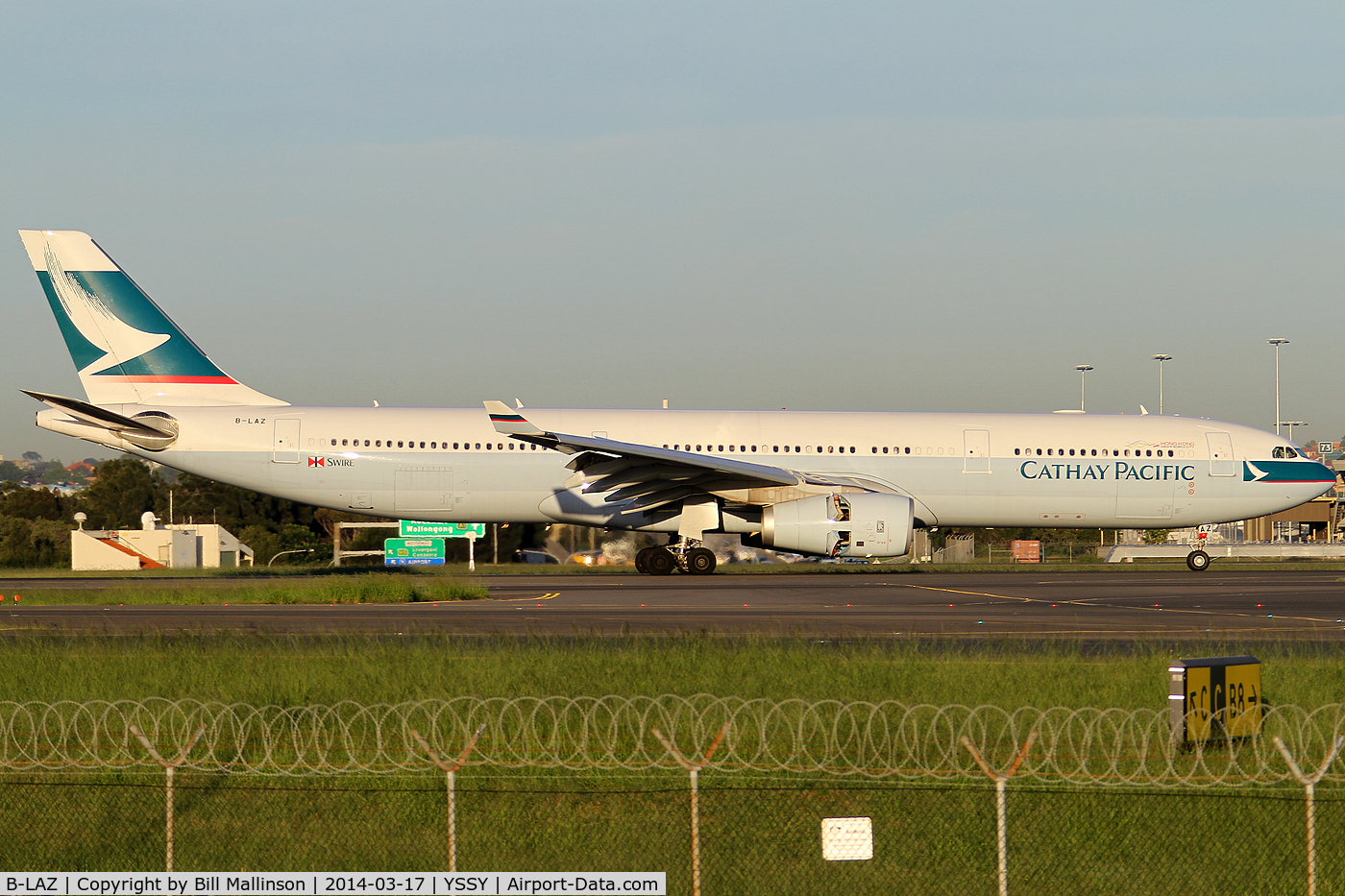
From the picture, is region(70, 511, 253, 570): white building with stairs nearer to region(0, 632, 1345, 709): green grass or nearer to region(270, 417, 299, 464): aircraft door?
region(270, 417, 299, 464): aircraft door

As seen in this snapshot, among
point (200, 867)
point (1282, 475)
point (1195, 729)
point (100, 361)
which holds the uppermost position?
point (100, 361)

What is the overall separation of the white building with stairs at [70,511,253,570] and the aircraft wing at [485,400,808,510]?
1938 cm

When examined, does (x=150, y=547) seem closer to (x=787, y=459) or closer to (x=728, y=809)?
(x=787, y=459)

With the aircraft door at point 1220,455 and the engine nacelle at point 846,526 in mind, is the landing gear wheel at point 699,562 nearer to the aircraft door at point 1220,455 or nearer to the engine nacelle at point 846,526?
the engine nacelle at point 846,526

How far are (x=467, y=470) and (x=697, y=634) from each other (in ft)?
50.2

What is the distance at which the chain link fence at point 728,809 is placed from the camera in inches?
299

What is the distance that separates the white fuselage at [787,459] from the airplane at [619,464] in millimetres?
50

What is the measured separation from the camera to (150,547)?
47.7 m

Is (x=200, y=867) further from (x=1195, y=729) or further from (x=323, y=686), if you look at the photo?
(x=1195, y=729)

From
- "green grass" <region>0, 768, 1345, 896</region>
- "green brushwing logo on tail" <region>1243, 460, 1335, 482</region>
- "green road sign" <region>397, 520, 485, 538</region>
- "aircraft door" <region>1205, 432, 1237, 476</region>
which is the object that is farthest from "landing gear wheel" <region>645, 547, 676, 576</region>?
"green grass" <region>0, 768, 1345, 896</region>

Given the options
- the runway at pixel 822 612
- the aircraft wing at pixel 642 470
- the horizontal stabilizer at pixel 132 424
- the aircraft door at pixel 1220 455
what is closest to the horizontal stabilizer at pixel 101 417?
the horizontal stabilizer at pixel 132 424

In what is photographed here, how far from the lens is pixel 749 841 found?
809 cm

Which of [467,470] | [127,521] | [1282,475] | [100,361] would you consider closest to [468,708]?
[467,470]

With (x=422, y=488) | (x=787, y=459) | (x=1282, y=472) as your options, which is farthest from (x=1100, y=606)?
(x=422, y=488)
